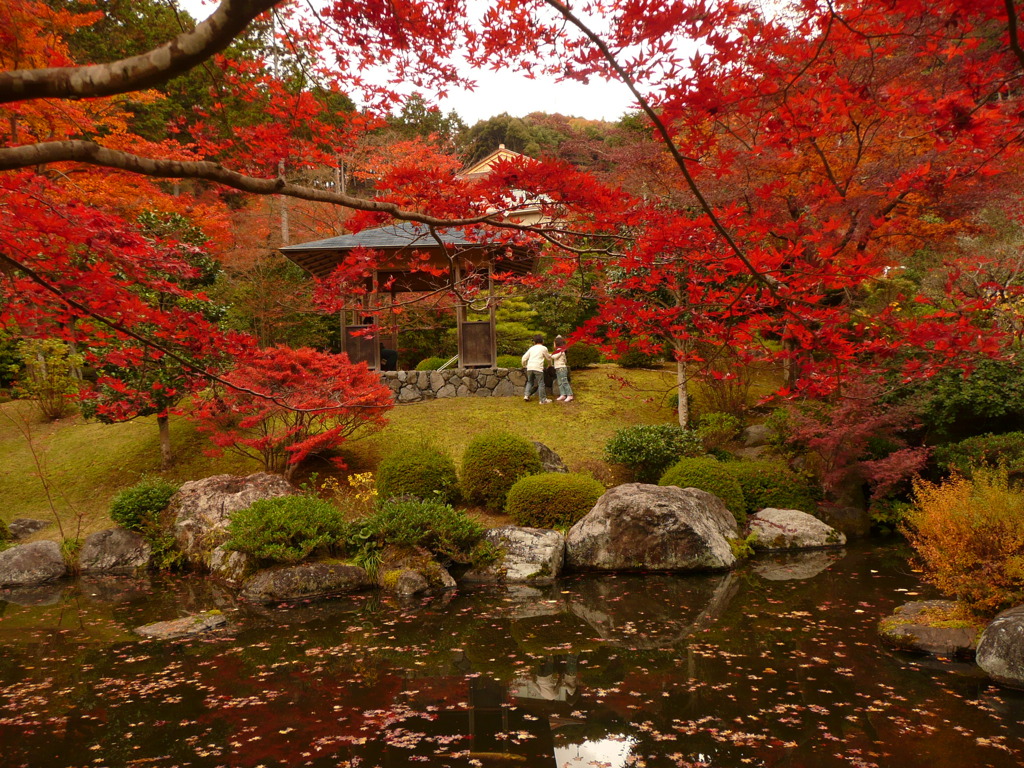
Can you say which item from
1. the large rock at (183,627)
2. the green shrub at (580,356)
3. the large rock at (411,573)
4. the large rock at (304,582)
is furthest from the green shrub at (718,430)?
the large rock at (183,627)

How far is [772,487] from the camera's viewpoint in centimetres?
979

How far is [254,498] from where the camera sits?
8.97 m

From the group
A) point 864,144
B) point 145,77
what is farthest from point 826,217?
point 145,77

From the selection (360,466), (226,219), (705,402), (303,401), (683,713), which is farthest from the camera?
(226,219)

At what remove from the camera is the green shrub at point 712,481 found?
30.1 ft

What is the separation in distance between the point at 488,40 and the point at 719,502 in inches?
271

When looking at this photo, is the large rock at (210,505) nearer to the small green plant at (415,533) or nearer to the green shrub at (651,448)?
the small green plant at (415,533)

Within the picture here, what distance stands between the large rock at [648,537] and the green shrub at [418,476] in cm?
217

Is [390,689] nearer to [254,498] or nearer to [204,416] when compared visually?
[254,498]

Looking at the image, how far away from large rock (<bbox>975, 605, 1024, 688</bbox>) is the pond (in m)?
0.16

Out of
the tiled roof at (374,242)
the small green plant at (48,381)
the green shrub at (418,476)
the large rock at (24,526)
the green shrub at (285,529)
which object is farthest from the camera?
the small green plant at (48,381)

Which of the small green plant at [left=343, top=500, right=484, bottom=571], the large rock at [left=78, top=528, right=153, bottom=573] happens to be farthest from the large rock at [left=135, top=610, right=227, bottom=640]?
the large rock at [left=78, top=528, right=153, bottom=573]

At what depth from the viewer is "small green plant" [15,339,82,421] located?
45.0 feet

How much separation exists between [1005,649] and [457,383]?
11729 millimetres
